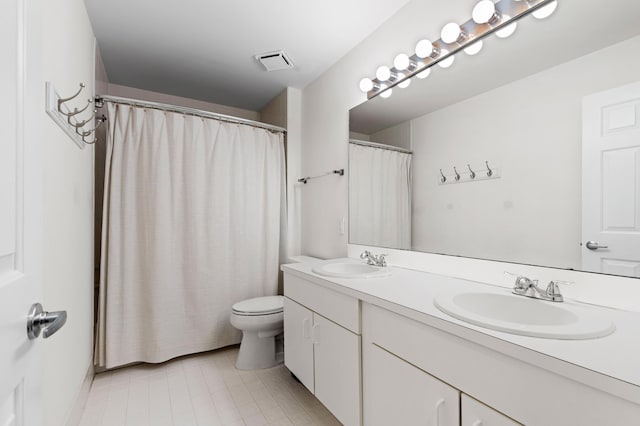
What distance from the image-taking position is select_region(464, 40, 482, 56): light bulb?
54.4 inches

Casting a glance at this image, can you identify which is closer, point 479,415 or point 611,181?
point 479,415

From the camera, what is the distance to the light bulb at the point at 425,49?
5.14 ft

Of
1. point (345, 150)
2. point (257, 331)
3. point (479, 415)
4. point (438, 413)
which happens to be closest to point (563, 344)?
point (479, 415)

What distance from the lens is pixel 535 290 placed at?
1.06 metres

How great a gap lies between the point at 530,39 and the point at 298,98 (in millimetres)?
1954

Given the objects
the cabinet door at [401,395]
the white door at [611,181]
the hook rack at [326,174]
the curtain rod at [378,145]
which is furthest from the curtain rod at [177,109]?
the white door at [611,181]

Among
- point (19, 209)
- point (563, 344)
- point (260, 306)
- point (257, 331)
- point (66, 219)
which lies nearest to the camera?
point (19, 209)

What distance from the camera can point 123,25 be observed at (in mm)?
1885

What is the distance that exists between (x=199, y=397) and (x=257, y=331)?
1.69 feet

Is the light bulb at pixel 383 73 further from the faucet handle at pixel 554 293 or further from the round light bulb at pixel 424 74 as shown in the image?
the faucet handle at pixel 554 293

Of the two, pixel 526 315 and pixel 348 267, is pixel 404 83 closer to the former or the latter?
pixel 348 267

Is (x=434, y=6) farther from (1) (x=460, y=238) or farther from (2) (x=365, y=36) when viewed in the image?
(1) (x=460, y=238)

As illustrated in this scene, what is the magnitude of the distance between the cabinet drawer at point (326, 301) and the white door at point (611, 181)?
88 centimetres

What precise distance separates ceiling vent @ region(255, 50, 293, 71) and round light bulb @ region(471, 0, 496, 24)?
1316 mm
